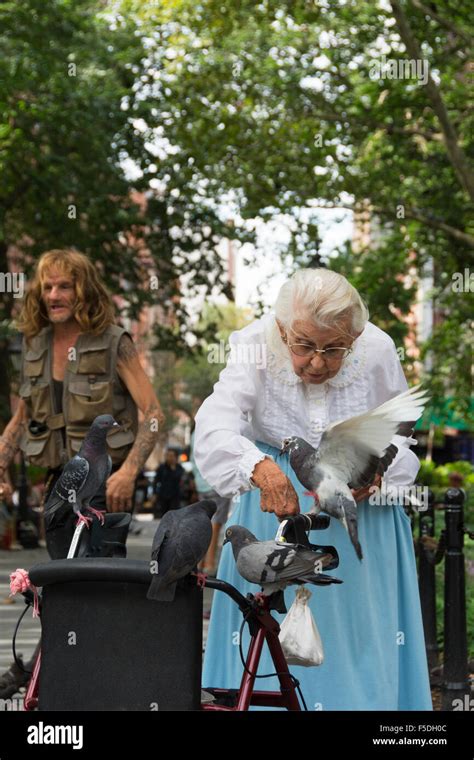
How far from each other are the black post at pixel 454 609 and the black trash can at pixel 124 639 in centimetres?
453

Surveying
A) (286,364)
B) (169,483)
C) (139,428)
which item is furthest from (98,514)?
(169,483)

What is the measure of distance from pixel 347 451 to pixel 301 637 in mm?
481

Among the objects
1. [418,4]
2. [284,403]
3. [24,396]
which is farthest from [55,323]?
[418,4]

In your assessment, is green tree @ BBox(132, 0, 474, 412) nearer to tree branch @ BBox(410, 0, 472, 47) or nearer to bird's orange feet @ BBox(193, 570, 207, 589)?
tree branch @ BBox(410, 0, 472, 47)

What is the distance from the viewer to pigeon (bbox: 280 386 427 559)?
327 cm

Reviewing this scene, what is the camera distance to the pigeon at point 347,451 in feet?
10.7

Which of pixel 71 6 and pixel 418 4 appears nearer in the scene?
pixel 418 4

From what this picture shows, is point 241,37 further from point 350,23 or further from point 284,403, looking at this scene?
point 284,403

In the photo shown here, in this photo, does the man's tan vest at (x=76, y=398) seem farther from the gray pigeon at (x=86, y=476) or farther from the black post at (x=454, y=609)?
the black post at (x=454, y=609)

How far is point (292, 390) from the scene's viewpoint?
391 centimetres

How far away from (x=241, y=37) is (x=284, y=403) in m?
15.7

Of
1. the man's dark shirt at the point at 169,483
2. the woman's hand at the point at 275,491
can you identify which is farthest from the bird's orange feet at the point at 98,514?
the man's dark shirt at the point at 169,483

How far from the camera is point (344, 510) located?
3223 millimetres

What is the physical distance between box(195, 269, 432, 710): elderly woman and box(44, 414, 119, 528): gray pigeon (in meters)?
0.31
